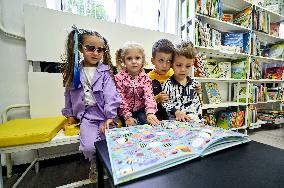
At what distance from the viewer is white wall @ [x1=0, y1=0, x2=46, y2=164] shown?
1286 mm

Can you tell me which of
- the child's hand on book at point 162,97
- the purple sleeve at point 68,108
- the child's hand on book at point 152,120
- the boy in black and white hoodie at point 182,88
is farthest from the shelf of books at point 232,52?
the purple sleeve at point 68,108

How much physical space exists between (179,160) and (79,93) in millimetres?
761

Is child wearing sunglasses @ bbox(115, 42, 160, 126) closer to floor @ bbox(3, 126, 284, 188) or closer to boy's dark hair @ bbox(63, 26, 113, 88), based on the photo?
boy's dark hair @ bbox(63, 26, 113, 88)


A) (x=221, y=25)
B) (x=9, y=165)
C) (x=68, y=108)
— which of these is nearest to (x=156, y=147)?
(x=68, y=108)

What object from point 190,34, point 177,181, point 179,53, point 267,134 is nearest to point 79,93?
point 179,53

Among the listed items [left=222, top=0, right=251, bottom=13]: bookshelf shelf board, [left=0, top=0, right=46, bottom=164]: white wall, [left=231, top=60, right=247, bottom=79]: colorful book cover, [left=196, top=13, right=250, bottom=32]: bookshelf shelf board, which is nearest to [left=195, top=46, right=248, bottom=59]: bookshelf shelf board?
[left=231, top=60, right=247, bottom=79]: colorful book cover

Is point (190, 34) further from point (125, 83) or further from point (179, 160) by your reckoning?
point (179, 160)

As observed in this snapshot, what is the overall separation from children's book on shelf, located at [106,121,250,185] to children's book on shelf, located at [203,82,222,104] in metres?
1.61

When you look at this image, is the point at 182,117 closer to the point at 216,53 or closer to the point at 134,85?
the point at 134,85

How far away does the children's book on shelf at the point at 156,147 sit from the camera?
14.8 inches

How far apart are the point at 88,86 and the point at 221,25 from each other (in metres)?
1.90

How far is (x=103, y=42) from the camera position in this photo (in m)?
1.04

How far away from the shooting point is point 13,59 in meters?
1.32

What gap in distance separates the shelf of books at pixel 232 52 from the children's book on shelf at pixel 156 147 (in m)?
1.41
